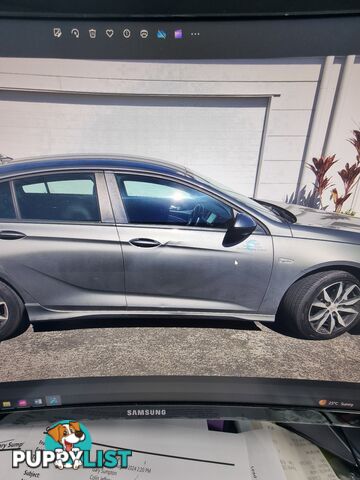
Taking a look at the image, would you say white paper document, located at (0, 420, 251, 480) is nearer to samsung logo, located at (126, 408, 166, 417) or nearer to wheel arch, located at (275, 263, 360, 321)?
samsung logo, located at (126, 408, 166, 417)

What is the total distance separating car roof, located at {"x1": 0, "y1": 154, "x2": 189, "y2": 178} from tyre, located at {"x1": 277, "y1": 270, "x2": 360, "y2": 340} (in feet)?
3.39

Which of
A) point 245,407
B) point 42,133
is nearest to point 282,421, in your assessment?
point 245,407

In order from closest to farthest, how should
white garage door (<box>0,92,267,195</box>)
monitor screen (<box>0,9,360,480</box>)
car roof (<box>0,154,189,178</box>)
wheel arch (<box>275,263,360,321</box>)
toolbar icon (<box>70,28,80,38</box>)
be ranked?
toolbar icon (<box>70,28,80,38</box>) → monitor screen (<box>0,9,360,480</box>) → white garage door (<box>0,92,267,195</box>) → car roof (<box>0,154,189,178</box>) → wheel arch (<box>275,263,360,321</box>)

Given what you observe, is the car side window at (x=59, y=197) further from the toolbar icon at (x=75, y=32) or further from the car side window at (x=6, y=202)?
the toolbar icon at (x=75, y=32)

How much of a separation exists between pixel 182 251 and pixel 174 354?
57cm

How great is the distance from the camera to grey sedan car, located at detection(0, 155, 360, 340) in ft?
4.58

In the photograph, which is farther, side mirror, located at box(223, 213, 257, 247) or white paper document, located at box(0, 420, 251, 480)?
side mirror, located at box(223, 213, 257, 247)

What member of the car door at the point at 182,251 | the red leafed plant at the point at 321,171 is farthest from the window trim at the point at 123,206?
the red leafed plant at the point at 321,171

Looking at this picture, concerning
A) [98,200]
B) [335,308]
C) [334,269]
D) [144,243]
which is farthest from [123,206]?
[335,308]

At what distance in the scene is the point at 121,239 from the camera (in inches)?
55.5

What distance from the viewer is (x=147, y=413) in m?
0.93

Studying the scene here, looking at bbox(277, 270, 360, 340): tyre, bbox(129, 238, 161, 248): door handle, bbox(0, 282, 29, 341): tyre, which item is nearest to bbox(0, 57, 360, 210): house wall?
bbox(277, 270, 360, 340): tyre

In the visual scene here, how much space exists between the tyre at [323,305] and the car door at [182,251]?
23 cm

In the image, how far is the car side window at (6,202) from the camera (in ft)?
4.62
